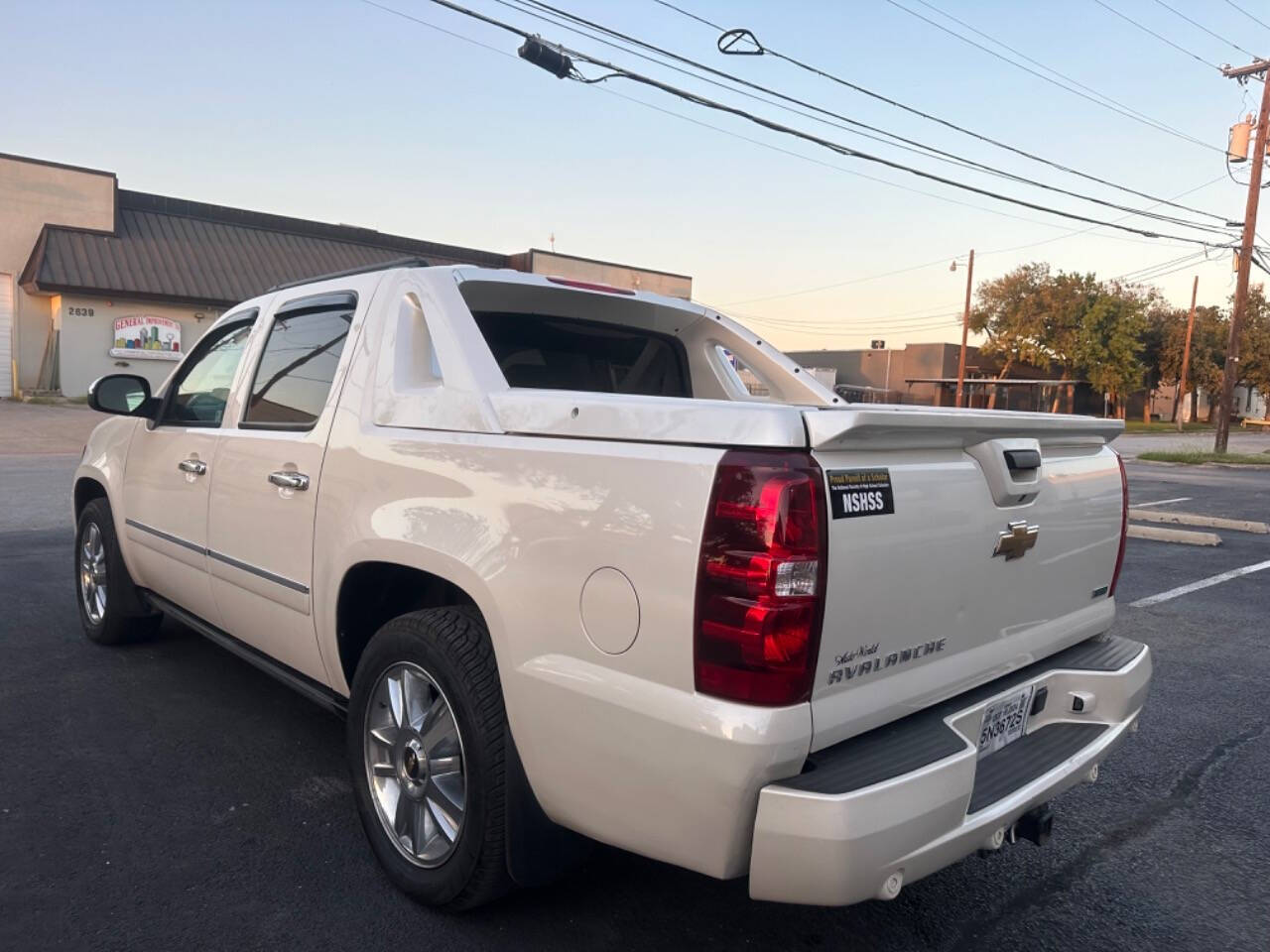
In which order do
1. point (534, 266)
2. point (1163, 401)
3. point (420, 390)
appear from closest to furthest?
1. point (420, 390)
2. point (534, 266)
3. point (1163, 401)

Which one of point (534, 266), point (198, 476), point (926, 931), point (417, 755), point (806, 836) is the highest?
point (534, 266)

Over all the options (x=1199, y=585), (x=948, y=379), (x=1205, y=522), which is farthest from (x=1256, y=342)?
(x=1199, y=585)

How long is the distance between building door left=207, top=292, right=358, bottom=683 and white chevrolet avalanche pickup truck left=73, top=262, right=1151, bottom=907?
0.02 metres

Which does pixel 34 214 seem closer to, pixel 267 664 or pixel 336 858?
pixel 267 664

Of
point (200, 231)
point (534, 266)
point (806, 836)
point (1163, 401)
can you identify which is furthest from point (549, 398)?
point (1163, 401)

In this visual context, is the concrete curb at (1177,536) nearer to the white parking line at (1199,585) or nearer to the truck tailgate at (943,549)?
the white parking line at (1199,585)

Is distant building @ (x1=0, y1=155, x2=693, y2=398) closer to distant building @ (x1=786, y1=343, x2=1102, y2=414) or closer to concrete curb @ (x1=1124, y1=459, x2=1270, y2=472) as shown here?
concrete curb @ (x1=1124, y1=459, x2=1270, y2=472)

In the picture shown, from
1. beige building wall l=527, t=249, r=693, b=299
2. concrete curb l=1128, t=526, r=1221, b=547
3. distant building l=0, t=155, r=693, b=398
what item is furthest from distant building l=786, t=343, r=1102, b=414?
concrete curb l=1128, t=526, r=1221, b=547

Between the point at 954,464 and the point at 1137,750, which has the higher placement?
the point at 954,464

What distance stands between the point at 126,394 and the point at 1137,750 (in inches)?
199

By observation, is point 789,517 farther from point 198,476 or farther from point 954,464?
point 198,476

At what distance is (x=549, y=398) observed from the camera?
245 centimetres

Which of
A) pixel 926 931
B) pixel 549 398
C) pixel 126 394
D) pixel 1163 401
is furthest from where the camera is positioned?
pixel 1163 401

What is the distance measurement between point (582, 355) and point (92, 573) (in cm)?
321
